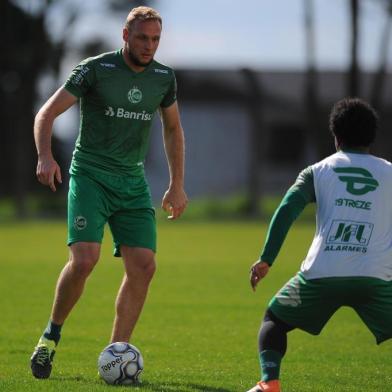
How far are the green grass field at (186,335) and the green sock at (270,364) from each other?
119 centimetres

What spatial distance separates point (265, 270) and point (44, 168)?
1.98 metres

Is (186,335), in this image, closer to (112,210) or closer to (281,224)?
(112,210)

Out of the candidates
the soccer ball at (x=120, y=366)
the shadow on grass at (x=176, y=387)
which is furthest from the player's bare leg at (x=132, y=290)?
the shadow on grass at (x=176, y=387)

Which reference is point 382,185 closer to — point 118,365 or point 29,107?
point 118,365

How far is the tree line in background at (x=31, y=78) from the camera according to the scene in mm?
38844

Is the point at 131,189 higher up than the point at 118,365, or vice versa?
the point at 131,189

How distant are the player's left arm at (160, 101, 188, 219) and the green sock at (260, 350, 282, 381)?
7.34 ft

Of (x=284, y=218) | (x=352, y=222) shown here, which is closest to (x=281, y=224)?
(x=284, y=218)

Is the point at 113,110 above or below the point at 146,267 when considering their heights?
above

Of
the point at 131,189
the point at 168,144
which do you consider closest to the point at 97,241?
the point at 131,189

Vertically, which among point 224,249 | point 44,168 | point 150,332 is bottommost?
point 224,249

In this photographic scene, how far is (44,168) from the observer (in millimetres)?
8070

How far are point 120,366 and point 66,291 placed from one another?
0.66 metres

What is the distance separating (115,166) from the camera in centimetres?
858
